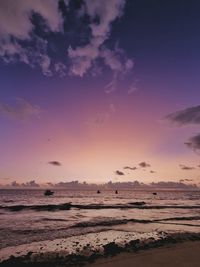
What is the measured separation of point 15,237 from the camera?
2155 centimetres

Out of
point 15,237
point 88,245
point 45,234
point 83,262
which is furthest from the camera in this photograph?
point 45,234

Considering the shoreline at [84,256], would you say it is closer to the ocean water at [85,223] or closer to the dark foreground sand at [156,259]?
the dark foreground sand at [156,259]

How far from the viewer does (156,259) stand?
12.6 metres

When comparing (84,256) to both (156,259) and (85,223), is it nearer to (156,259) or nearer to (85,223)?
(156,259)

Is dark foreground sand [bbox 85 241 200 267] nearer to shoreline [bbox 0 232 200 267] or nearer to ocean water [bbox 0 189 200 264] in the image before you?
shoreline [bbox 0 232 200 267]

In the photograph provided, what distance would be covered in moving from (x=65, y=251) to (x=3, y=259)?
337cm

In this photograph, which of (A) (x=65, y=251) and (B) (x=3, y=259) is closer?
(B) (x=3, y=259)

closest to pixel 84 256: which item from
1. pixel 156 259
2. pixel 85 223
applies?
pixel 156 259

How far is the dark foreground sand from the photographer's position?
1176cm

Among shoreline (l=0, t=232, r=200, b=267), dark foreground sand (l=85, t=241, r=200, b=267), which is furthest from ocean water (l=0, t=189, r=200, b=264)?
Answer: dark foreground sand (l=85, t=241, r=200, b=267)

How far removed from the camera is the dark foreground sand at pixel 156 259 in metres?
11.8

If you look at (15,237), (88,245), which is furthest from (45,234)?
(88,245)

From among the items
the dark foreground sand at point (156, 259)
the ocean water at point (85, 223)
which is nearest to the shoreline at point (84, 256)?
the dark foreground sand at point (156, 259)

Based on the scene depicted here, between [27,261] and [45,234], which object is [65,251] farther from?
[45,234]
